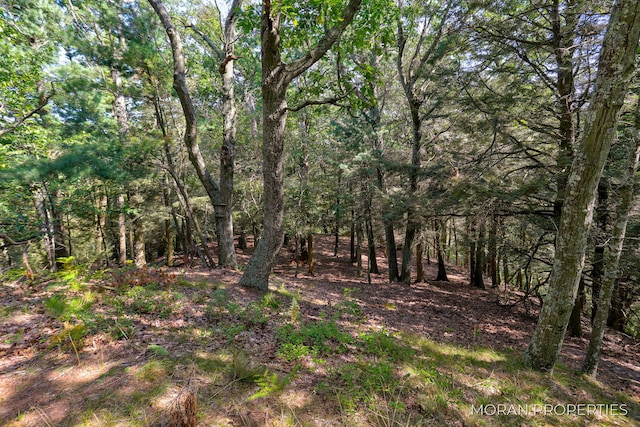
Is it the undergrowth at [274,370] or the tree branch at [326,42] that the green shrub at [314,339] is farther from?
the tree branch at [326,42]

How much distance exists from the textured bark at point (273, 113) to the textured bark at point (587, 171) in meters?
3.93

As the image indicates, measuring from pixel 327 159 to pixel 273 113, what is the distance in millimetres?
8028

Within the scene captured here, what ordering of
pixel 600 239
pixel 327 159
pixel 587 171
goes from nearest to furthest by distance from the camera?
pixel 587 171, pixel 600 239, pixel 327 159

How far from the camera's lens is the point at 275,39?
4797mm

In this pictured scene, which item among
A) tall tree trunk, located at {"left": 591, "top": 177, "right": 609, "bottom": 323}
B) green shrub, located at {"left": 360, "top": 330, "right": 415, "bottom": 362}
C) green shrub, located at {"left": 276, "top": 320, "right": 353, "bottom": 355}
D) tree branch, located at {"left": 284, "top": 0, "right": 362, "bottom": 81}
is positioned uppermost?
tree branch, located at {"left": 284, "top": 0, "right": 362, "bottom": 81}

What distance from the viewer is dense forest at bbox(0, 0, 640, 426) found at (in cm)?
386

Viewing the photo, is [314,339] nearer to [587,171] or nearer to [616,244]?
[587,171]

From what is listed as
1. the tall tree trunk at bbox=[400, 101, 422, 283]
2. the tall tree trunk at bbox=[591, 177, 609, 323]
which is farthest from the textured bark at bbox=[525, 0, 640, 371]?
the tall tree trunk at bbox=[400, 101, 422, 283]

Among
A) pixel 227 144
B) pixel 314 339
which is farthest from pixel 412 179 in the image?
pixel 314 339

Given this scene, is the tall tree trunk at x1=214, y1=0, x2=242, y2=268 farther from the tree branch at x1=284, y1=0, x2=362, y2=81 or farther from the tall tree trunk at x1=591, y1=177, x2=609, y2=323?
the tall tree trunk at x1=591, y1=177, x2=609, y2=323

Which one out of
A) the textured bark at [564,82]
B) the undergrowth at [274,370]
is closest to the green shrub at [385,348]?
the undergrowth at [274,370]

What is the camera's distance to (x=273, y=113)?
5.21 meters

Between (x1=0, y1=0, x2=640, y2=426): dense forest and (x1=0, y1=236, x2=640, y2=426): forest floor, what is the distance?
A: 0.06 m

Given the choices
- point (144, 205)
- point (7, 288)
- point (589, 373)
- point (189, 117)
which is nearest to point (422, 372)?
point (589, 373)
